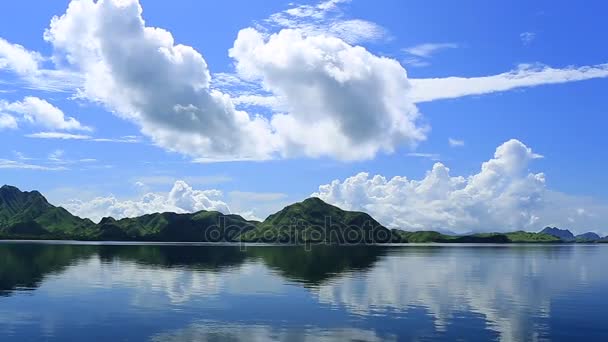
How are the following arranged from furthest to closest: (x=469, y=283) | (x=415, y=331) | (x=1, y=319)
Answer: (x=469, y=283) < (x=1, y=319) < (x=415, y=331)

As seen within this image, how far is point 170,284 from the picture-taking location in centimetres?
11769

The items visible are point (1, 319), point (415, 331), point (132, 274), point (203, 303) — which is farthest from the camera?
point (132, 274)

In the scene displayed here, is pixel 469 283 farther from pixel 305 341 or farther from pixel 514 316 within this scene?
pixel 305 341

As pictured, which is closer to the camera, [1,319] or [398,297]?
[1,319]

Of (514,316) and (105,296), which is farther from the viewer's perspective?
(105,296)

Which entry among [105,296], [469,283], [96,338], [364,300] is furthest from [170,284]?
[469,283]

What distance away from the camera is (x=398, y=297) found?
97875mm

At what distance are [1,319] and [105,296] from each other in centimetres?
2629

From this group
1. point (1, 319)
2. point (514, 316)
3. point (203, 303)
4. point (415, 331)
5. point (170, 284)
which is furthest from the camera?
point (170, 284)

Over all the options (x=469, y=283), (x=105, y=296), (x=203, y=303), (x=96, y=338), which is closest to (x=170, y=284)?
(x=105, y=296)

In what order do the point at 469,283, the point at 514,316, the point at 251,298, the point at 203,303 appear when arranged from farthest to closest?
the point at 469,283 < the point at 251,298 < the point at 203,303 < the point at 514,316

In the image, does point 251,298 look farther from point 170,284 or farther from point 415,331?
point 415,331

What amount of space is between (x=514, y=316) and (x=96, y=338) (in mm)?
54444

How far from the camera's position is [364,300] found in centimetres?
9269
